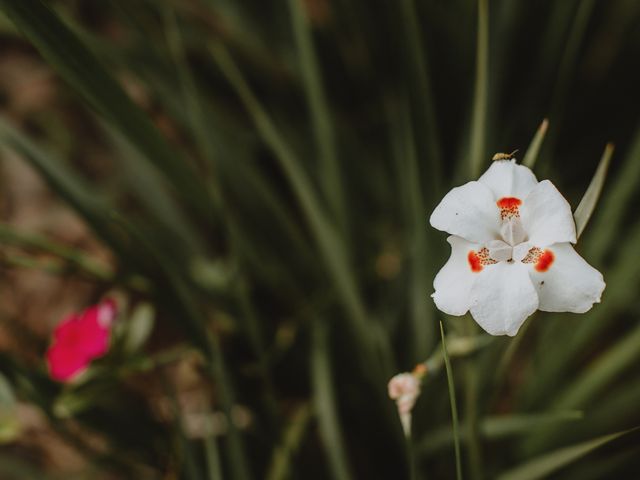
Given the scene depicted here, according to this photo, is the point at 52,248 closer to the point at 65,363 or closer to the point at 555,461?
the point at 65,363

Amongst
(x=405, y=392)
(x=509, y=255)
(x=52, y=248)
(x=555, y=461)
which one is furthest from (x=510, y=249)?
(x=52, y=248)

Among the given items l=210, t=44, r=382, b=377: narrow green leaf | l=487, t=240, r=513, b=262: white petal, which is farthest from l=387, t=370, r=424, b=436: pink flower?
l=210, t=44, r=382, b=377: narrow green leaf

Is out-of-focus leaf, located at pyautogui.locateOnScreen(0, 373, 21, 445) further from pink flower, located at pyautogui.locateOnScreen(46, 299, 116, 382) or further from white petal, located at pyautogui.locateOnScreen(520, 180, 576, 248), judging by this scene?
white petal, located at pyautogui.locateOnScreen(520, 180, 576, 248)

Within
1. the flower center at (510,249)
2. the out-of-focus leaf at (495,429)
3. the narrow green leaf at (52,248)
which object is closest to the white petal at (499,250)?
the flower center at (510,249)

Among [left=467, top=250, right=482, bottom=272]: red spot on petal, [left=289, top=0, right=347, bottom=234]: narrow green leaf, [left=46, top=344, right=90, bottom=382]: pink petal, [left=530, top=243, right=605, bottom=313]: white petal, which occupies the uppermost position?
[left=289, top=0, right=347, bottom=234]: narrow green leaf

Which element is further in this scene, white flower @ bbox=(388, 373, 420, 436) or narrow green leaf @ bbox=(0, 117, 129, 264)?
narrow green leaf @ bbox=(0, 117, 129, 264)

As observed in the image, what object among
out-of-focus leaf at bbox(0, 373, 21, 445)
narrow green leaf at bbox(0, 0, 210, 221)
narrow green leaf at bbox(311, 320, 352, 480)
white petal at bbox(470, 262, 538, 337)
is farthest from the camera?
narrow green leaf at bbox(311, 320, 352, 480)
